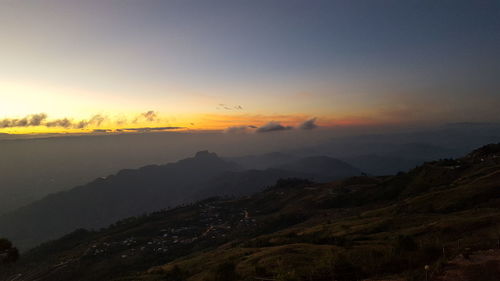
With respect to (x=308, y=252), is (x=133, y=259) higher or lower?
lower

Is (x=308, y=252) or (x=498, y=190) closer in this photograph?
(x=308, y=252)

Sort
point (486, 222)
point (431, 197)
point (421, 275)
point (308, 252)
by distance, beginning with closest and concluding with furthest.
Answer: point (421, 275)
point (486, 222)
point (308, 252)
point (431, 197)

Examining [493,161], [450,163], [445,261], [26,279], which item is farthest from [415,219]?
[26,279]

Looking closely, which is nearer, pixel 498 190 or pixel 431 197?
pixel 498 190

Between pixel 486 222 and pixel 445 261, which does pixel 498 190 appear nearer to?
pixel 486 222

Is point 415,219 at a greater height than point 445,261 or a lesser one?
lesser

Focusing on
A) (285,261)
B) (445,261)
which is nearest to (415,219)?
(285,261)

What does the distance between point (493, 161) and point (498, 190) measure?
82.6m

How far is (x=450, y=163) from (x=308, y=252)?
7069 inches

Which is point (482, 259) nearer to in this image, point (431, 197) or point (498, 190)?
point (498, 190)

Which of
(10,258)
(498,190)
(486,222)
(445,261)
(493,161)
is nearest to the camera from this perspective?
(445,261)

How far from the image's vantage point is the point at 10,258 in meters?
123

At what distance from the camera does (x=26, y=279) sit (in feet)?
582

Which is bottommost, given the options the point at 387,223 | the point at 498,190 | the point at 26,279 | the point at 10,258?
the point at 26,279
